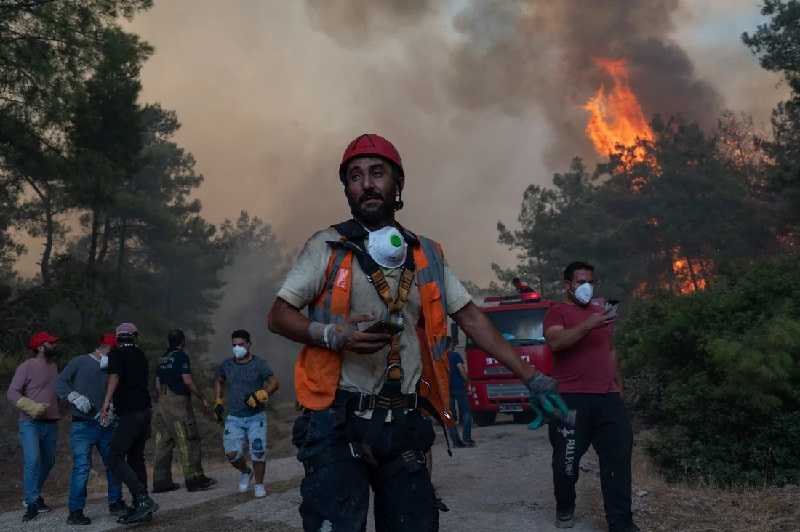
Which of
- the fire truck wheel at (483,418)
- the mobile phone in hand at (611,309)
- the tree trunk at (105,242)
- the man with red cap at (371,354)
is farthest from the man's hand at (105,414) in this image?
the tree trunk at (105,242)

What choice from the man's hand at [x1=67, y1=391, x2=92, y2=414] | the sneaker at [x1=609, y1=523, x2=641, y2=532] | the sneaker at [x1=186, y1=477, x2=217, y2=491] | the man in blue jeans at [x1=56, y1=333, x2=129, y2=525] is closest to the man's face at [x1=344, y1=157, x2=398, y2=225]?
the sneaker at [x1=609, y1=523, x2=641, y2=532]

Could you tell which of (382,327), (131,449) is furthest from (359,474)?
(131,449)

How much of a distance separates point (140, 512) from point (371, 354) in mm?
5686

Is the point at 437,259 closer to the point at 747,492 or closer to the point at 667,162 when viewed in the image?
the point at 747,492

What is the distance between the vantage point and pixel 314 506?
9.65ft

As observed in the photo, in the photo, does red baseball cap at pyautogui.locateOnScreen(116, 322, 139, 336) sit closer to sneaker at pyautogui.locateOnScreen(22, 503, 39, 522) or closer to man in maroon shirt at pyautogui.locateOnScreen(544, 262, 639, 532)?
sneaker at pyautogui.locateOnScreen(22, 503, 39, 522)

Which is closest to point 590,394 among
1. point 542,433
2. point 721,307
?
point 721,307

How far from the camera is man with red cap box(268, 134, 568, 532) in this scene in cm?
294

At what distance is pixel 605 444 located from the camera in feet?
19.8

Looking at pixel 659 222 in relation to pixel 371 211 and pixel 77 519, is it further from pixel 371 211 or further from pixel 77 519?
pixel 371 211

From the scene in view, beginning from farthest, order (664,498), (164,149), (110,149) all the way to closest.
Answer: (164,149) → (110,149) → (664,498)

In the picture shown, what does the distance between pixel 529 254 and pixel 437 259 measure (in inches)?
1872

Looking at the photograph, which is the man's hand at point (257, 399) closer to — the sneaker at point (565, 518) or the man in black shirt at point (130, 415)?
the man in black shirt at point (130, 415)

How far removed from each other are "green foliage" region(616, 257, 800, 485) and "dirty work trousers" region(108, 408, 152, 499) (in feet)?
19.4
